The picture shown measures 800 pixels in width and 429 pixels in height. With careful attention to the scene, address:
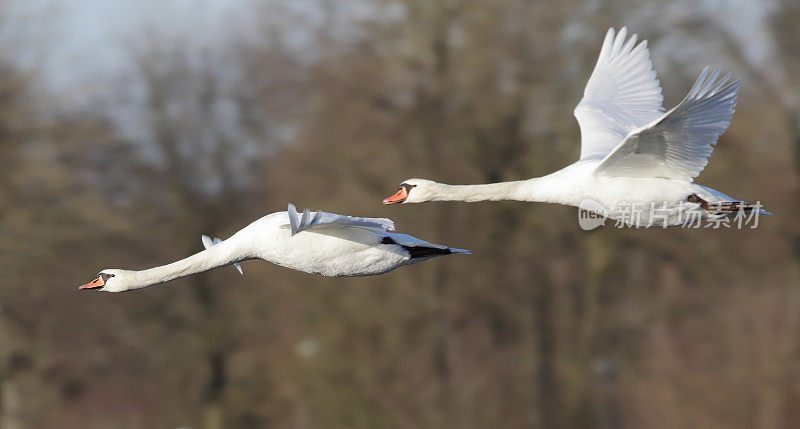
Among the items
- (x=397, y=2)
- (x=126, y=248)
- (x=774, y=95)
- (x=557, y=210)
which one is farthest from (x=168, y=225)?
(x=774, y=95)

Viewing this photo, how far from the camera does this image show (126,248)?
22641mm

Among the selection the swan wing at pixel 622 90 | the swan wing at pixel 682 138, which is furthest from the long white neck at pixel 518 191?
the swan wing at pixel 622 90

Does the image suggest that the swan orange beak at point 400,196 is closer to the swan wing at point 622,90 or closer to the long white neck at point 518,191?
the long white neck at point 518,191

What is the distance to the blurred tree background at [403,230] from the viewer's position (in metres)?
21.8

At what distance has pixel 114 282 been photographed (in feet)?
28.7

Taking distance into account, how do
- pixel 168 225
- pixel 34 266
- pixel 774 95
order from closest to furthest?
pixel 34 266 → pixel 774 95 → pixel 168 225

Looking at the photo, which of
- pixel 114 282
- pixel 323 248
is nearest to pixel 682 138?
pixel 323 248

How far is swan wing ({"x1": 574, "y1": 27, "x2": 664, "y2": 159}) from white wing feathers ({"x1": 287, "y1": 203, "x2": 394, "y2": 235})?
3.56 m

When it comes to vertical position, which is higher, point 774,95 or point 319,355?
point 774,95

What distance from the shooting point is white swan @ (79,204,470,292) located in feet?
27.5

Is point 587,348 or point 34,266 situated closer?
point 34,266

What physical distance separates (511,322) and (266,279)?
5.93 m

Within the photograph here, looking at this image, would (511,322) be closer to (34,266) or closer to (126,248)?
(126,248)

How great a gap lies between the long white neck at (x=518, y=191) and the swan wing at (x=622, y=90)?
2.05m
